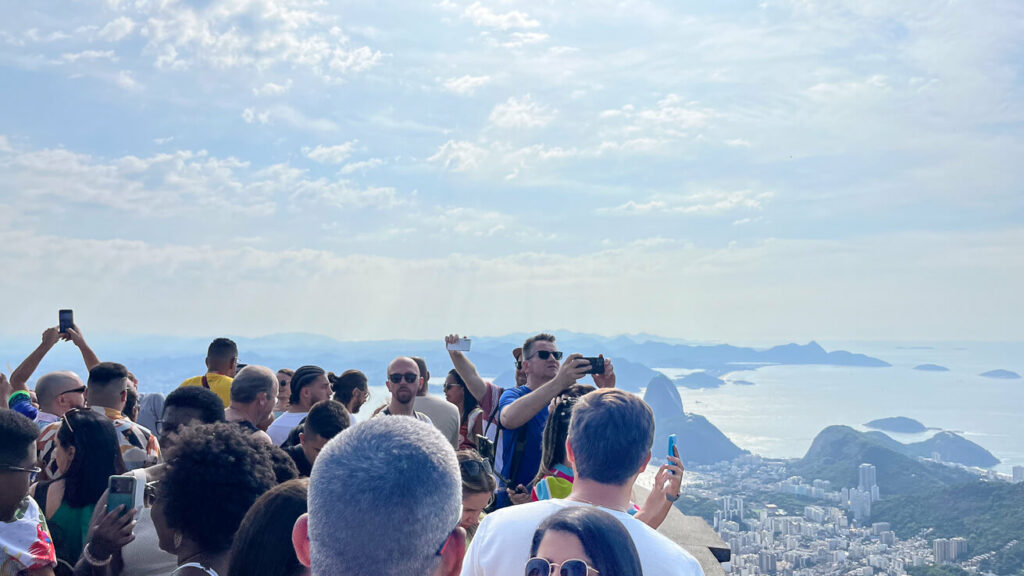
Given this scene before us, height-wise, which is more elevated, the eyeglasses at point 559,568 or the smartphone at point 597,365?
the smartphone at point 597,365

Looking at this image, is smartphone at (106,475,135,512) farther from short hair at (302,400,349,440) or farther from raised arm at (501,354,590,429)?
raised arm at (501,354,590,429)

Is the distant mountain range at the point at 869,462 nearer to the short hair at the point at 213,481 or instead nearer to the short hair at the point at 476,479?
the short hair at the point at 476,479

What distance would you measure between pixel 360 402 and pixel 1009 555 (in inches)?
954

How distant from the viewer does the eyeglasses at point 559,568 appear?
1.78 m

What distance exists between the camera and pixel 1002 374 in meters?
99.2

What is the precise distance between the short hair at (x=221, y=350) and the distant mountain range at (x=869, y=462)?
1230 inches

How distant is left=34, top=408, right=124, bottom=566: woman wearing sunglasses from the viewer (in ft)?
11.9

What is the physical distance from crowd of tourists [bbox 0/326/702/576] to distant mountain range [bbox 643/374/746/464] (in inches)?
920

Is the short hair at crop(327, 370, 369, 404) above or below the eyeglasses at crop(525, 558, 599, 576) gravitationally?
below

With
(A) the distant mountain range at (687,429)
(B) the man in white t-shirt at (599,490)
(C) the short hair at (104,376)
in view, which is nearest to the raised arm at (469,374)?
(C) the short hair at (104,376)

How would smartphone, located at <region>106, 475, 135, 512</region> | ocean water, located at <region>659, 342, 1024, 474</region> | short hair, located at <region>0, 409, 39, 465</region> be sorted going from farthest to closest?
ocean water, located at <region>659, 342, 1024, 474</region>
short hair, located at <region>0, 409, 39, 465</region>
smartphone, located at <region>106, 475, 135, 512</region>

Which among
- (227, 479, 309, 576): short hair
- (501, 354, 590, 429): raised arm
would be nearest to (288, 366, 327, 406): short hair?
(501, 354, 590, 429): raised arm

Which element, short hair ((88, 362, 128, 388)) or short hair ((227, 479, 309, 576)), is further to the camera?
short hair ((88, 362, 128, 388))

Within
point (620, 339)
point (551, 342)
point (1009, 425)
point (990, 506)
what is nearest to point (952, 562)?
point (990, 506)
